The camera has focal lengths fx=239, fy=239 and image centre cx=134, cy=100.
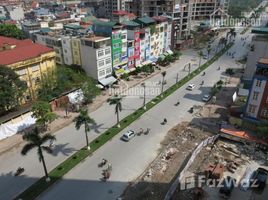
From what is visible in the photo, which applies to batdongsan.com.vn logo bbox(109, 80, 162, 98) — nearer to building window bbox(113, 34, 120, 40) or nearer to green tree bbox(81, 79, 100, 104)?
green tree bbox(81, 79, 100, 104)

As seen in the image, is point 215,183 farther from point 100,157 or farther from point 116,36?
point 116,36

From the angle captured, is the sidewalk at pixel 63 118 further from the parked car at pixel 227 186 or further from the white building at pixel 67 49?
the parked car at pixel 227 186

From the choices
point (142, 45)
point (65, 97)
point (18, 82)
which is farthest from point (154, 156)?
point (142, 45)

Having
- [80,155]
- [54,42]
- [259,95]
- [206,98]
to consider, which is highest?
[54,42]

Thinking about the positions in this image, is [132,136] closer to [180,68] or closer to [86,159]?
[86,159]

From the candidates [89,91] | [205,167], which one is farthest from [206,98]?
[89,91]

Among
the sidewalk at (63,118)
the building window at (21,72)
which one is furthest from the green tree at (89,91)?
the building window at (21,72)
